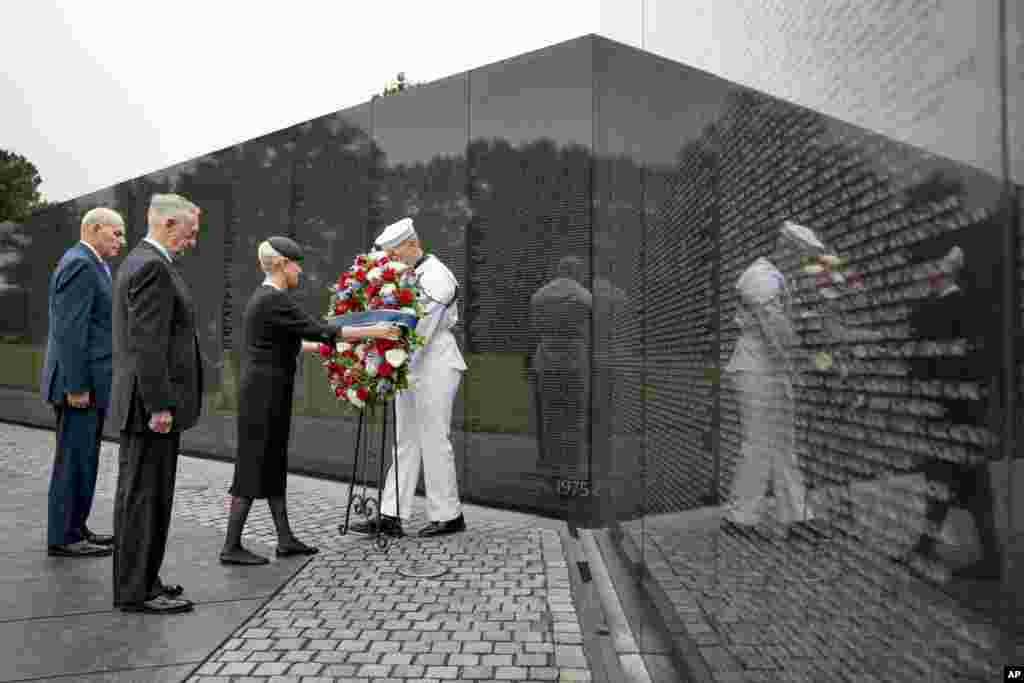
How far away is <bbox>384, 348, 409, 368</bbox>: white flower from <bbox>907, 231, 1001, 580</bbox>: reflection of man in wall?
492 centimetres

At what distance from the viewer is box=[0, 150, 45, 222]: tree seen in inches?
2057

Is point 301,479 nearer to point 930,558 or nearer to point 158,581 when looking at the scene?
point 158,581

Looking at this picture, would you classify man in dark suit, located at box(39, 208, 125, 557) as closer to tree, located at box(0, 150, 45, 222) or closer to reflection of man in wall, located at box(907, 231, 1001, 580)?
reflection of man in wall, located at box(907, 231, 1001, 580)

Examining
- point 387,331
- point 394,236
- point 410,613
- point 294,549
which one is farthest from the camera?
point 394,236

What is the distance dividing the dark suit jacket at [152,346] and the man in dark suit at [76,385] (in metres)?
1.54

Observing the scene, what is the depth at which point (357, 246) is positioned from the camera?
30.7 ft

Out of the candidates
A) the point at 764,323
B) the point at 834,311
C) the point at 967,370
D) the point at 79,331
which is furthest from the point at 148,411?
the point at 967,370

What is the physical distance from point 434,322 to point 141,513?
9.02 feet

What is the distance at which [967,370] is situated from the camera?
3.16 ft

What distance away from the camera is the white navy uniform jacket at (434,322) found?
655 centimetres

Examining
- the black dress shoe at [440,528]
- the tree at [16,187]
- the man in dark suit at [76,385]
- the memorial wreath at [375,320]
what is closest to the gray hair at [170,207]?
the memorial wreath at [375,320]

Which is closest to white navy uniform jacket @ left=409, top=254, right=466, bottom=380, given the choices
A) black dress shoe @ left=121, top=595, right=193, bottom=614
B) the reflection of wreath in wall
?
black dress shoe @ left=121, top=595, right=193, bottom=614

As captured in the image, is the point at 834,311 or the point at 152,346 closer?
the point at 834,311

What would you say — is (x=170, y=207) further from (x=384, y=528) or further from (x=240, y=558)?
(x=384, y=528)
